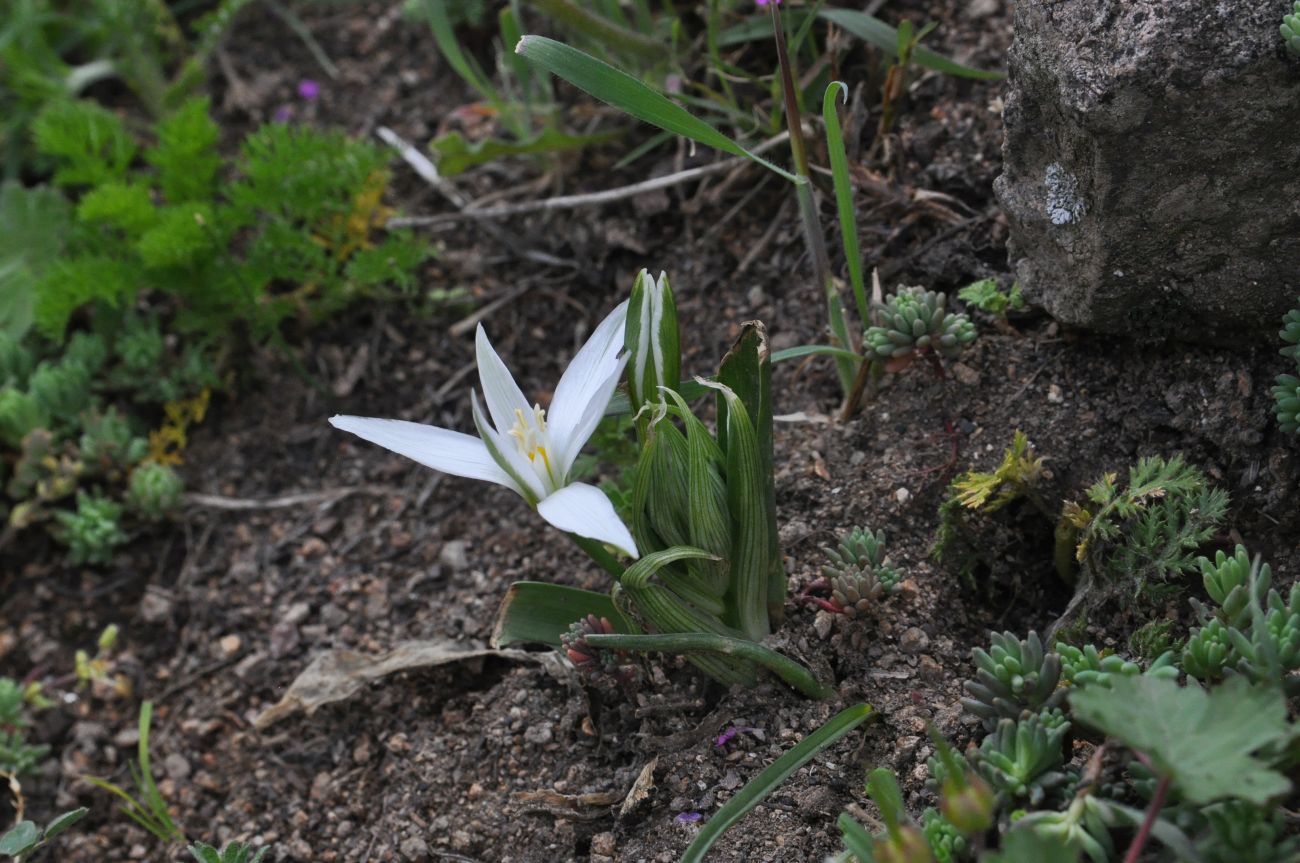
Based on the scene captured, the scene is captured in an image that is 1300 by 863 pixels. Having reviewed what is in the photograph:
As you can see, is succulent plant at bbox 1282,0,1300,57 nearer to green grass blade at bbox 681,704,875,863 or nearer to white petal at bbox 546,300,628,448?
white petal at bbox 546,300,628,448

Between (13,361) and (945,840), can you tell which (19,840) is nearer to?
(945,840)

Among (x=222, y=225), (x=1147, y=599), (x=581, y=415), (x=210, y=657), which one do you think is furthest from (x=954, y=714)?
(x=222, y=225)

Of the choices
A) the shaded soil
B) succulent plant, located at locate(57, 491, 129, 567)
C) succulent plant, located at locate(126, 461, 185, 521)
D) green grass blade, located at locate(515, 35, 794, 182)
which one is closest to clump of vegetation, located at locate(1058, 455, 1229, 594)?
the shaded soil

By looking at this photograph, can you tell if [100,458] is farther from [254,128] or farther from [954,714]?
[954,714]

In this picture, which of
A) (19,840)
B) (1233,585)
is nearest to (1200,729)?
(1233,585)

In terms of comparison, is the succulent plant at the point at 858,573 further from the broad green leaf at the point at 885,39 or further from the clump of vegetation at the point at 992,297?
the broad green leaf at the point at 885,39

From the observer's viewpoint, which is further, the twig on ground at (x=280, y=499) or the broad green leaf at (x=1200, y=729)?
the twig on ground at (x=280, y=499)

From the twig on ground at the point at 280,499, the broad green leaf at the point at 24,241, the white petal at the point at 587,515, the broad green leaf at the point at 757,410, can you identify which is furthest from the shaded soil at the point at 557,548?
the broad green leaf at the point at 24,241
